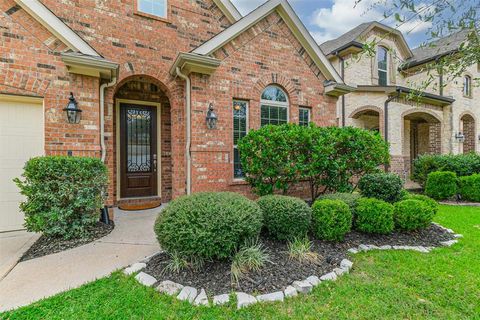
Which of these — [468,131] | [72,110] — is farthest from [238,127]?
[468,131]

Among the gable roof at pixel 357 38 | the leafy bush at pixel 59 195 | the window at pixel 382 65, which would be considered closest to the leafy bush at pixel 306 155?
the leafy bush at pixel 59 195

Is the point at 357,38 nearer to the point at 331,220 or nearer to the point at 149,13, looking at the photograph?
→ the point at 149,13

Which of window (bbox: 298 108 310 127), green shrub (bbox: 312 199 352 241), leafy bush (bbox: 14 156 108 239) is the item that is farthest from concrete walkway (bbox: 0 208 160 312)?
window (bbox: 298 108 310 127)

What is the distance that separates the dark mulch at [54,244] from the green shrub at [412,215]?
5673mm

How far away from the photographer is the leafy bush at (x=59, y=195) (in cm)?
407

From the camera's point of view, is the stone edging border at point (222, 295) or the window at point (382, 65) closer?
the stone edging border at point (222, 295)

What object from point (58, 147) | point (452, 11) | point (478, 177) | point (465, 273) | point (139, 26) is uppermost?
point (139, 26)

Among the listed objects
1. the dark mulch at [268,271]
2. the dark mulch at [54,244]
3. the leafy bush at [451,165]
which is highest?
the leafy bush at [451,165]

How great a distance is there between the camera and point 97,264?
11.3 ft

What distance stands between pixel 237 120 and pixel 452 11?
4.76 meters

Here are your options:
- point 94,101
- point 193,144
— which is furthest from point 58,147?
point 193,144

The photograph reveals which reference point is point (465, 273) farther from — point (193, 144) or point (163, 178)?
point (163, 178)

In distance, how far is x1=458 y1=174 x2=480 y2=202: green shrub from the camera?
8.28 meters

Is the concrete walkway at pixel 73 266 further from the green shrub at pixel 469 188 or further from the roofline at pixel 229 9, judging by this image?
the green shrub at pixel 469 188
